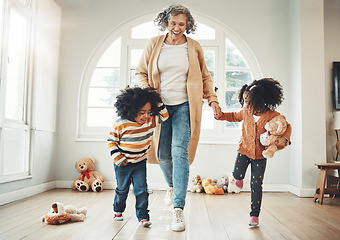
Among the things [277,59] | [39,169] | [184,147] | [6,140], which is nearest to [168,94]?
[184,147]

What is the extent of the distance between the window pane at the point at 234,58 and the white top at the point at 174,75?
1894 millimetres

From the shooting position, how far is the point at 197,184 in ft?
11.6

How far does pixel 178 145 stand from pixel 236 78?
7.06ft

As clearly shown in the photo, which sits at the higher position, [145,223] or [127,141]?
[127,141]

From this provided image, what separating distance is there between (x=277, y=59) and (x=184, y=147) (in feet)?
7.70

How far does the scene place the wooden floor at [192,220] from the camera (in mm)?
1818

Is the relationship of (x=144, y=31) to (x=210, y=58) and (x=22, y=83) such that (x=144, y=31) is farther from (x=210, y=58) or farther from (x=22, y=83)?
(x=22, y=83)

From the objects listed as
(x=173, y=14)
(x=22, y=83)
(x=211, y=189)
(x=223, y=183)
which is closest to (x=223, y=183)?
(x=223, y=183)

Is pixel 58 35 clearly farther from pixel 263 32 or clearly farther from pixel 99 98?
Result: pixel 263 32

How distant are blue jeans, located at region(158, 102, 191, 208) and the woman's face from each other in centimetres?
48

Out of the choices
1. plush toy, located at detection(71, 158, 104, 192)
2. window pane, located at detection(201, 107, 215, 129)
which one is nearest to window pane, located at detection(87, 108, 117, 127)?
plush toy, located at detection(71, 158, 104, 192)

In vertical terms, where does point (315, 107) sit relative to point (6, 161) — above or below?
above

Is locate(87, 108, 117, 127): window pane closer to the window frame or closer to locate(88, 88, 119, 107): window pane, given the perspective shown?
locate(88, 88, 119, 107): window pane

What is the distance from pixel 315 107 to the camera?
3.46 meters
